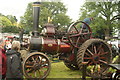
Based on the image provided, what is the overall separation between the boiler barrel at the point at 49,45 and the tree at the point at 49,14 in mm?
21165

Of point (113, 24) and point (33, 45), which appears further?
point (113, 24)

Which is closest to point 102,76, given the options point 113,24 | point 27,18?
point 113,24

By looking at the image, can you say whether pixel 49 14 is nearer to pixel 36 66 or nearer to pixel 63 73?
pixel 63 73

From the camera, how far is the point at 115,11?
18188 mm

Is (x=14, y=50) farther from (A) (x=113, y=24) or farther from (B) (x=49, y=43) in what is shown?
(A) (x=113, y=24)

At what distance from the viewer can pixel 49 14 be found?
88.6 feet

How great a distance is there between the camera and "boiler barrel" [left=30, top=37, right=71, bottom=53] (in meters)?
5.35

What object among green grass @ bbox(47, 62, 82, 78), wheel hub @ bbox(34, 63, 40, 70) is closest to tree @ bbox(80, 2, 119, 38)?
green grass @ bbox(47, 62, 82, 78)

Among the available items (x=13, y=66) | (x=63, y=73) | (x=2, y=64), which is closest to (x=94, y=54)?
(x=63, y=73)

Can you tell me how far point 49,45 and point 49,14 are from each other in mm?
22175

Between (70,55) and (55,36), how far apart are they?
0.91 metres

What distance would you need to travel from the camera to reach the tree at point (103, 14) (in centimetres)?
1792

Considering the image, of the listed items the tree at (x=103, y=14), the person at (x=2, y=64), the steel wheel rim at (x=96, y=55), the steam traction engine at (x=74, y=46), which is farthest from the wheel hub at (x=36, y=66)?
the tree at (x=103, y=14)

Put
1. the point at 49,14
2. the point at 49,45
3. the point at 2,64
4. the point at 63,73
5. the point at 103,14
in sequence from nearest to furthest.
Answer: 1. the point at 2,64
2. the point at 49,45
3. the point at 63,73
4. the point at 103,14
5. the point at 49,14
